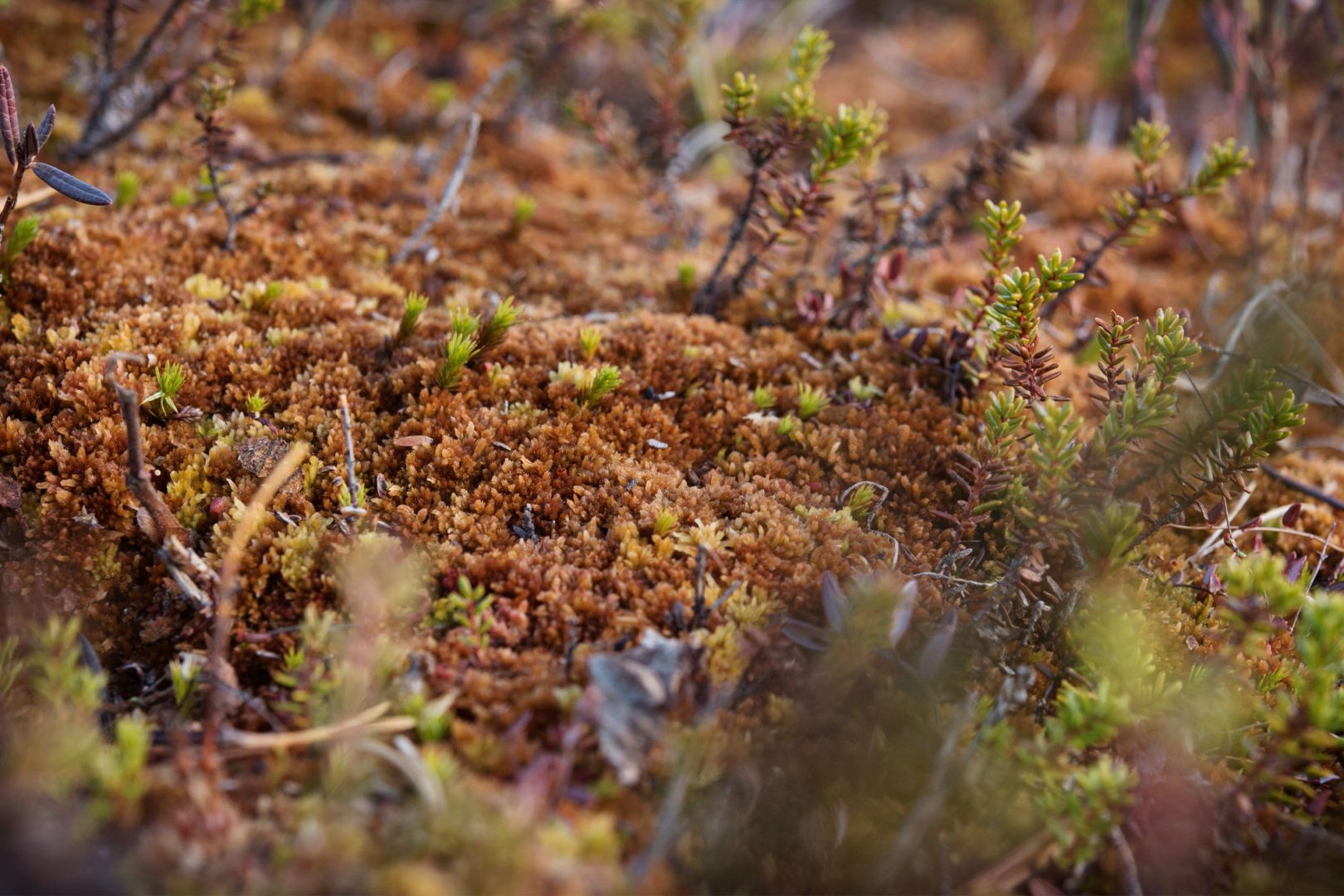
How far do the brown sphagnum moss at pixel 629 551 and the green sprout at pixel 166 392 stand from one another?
13mm

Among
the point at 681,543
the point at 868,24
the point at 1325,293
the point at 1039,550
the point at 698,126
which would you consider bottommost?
the point at 681,543

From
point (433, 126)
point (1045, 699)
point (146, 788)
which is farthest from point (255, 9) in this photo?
point (1045, 699)

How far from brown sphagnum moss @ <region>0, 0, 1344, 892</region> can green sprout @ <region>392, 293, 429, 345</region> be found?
0.27ft

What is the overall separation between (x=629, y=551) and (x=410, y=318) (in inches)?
58.5

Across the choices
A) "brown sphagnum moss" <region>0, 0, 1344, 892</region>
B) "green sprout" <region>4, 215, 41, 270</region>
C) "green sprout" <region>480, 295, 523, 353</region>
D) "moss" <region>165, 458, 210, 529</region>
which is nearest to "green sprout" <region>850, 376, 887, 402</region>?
"brown sphagnum moss" <region>0, 0, 1344, 892</region>

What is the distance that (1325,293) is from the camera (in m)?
4.83

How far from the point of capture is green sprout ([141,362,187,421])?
3.03 metres

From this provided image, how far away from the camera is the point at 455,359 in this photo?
323 cm

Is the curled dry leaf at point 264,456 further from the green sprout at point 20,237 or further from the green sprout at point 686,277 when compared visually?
the green sprout at point 686,277

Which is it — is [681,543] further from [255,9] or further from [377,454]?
[255,9]

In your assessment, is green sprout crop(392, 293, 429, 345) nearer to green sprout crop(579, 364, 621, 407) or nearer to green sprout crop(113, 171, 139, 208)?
green sprout crop(579, 364, 621, 407)

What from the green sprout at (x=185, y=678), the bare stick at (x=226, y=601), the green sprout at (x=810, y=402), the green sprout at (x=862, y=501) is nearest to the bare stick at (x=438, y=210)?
the bare stick at (x=226, y=601)

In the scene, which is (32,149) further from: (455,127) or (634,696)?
(634,696)

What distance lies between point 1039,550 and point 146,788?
2.78 meters
